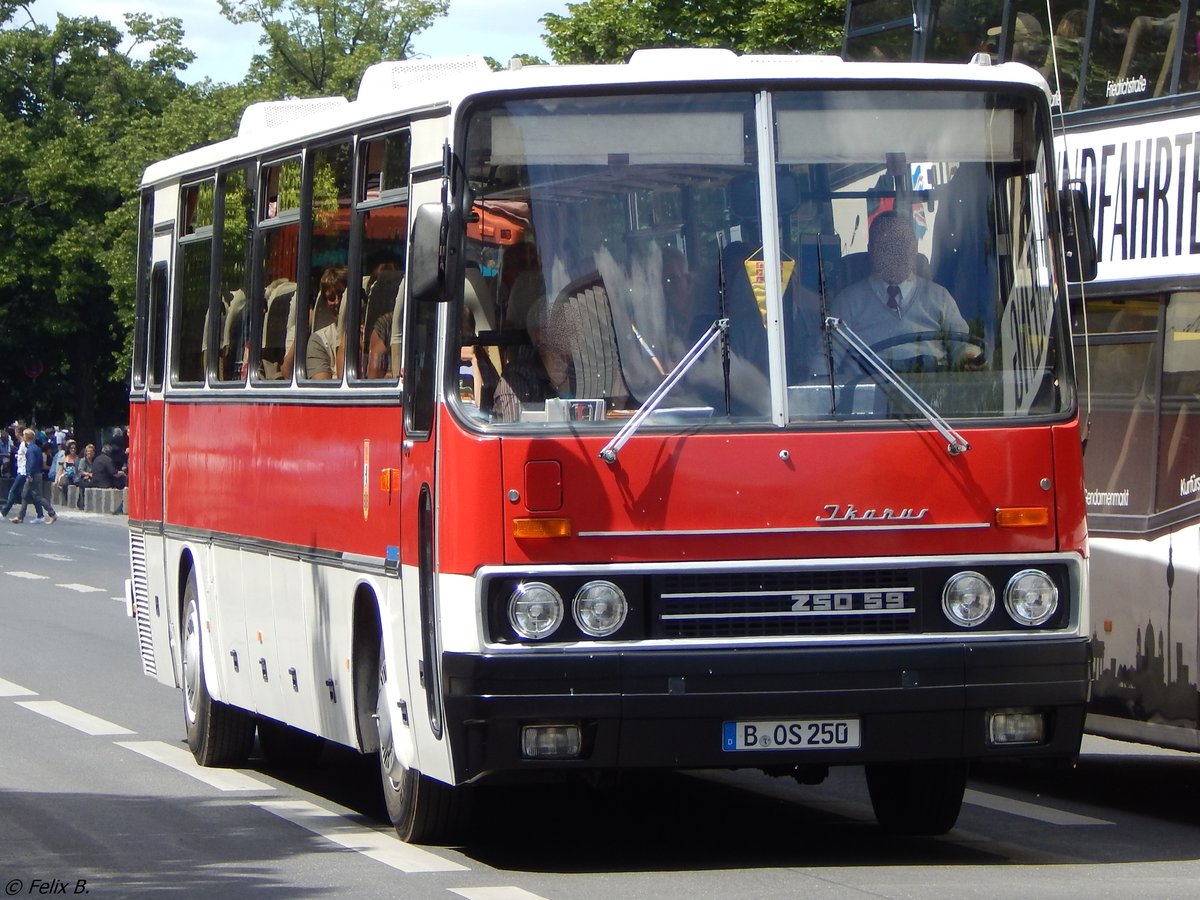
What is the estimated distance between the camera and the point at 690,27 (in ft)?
161

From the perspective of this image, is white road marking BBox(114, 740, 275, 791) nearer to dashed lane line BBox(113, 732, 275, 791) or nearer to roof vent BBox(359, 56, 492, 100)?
dashed lane line BBox(113, 732, 275, 791)

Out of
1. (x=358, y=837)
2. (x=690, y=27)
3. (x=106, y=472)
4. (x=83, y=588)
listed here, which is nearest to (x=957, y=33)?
(x=358, y=837)

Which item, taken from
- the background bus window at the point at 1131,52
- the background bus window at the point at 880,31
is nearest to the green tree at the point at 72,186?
the background bus window at the point at 880,31

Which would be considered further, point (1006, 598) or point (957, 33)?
point (957, 33)

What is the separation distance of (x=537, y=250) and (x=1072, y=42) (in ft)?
15.2

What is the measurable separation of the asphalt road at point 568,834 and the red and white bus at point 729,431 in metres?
0.44

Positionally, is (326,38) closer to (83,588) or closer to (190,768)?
(83,588)

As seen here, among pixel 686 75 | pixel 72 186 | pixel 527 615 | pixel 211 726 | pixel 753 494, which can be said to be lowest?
pixel 211 726

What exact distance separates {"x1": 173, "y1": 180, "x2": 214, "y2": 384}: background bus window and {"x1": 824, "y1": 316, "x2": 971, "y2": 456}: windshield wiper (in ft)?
17.2

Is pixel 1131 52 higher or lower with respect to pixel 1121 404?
higher

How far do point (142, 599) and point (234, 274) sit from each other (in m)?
3.00

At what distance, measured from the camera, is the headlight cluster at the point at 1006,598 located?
351 inches

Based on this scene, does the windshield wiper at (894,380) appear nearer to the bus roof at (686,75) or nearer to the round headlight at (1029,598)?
the round headlight at (1029,598)

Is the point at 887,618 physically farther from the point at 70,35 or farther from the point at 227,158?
the point at 70,35
